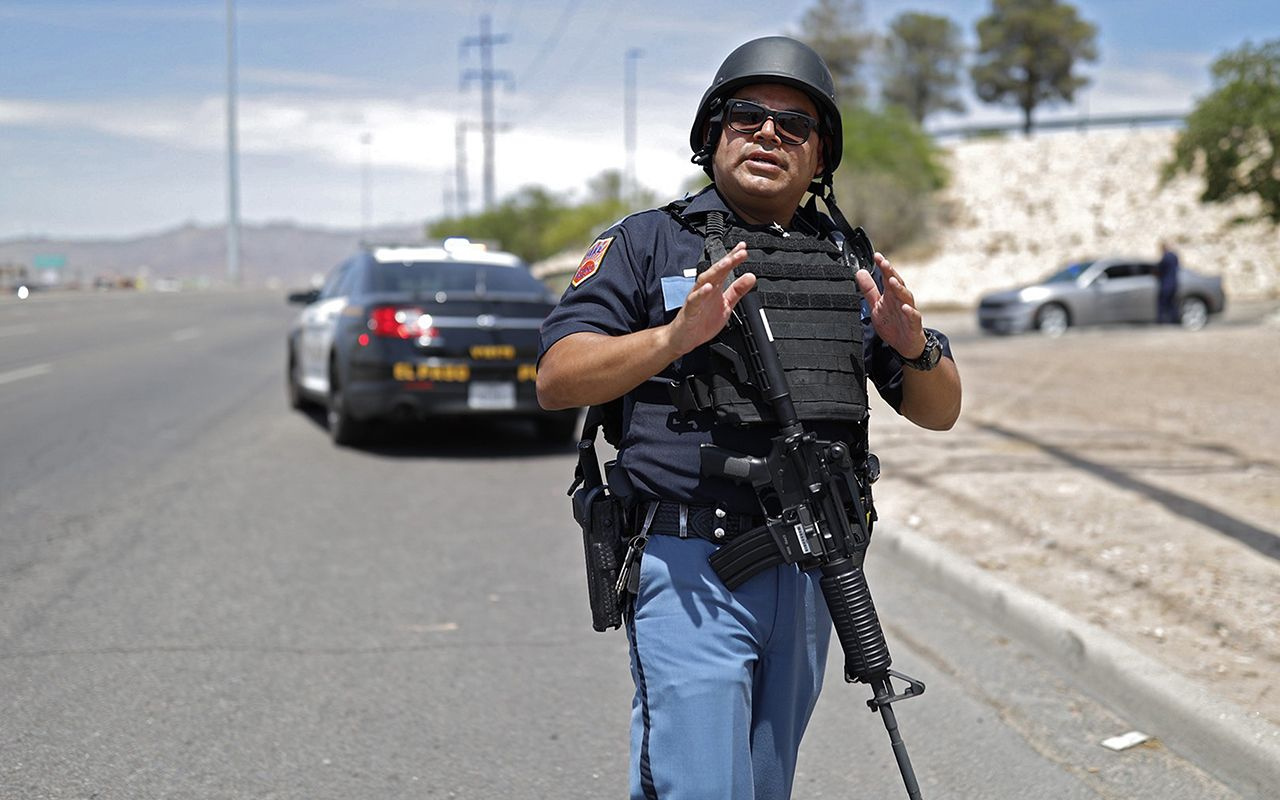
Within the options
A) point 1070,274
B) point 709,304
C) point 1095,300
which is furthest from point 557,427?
point 1070,274

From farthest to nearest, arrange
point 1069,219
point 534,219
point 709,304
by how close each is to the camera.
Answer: point 534,219
point 1069,219
point 709,304

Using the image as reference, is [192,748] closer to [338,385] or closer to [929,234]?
[338,385]

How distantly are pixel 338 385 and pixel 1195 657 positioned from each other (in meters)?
7.05

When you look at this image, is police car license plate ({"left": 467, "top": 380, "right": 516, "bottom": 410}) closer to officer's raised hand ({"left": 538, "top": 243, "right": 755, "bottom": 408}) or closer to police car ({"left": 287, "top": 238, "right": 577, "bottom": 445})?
police car ({"left": 287, "top": 238, "right": 577, "bottom": 445})

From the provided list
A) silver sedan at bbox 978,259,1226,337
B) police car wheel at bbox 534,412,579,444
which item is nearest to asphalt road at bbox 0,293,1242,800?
police car wheel at bbox 534,412,579,444

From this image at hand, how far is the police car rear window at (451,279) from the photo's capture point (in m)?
10.6

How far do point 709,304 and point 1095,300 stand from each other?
25.9 m

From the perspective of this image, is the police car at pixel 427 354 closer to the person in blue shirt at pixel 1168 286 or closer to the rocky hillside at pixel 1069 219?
the person in blue shirt at pixel 1168 286

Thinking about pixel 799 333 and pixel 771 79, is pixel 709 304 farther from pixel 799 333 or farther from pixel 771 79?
pixel 771 79

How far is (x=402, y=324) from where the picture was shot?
995 cm

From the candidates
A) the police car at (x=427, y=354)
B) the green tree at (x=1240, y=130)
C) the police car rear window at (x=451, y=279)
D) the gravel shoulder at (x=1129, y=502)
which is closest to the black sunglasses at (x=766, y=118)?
the gravel shoulder at (x=1129, y=502)

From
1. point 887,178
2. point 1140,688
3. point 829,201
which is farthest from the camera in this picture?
point 887,178


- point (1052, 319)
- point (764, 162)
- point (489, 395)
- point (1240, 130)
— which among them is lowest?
point (489, 395)

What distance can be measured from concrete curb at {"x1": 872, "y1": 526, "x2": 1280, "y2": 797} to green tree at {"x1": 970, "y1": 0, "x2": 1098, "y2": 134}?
76.3 m
